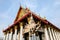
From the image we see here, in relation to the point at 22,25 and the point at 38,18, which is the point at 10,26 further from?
the point at 38,18

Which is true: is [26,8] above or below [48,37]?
above

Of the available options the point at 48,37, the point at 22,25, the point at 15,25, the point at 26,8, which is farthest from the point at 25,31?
the point at 26,8

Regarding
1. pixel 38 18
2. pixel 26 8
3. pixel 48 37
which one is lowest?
pixel 48 37

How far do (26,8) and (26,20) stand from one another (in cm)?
304

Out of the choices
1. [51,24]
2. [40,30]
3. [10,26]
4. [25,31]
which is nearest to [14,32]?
[10,26]

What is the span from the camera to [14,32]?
811 inches

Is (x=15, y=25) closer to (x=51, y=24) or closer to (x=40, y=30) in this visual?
(x=40, y=30)

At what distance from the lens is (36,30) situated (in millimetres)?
17406

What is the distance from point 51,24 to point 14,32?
6392mm

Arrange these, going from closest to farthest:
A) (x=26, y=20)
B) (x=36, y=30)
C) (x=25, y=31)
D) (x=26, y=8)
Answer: (x=36, y=30) → (x=25, y=31) → (x=26, y=20) → (x=26, y=8)

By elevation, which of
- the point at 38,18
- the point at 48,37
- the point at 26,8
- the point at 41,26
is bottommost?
the point at 48,37

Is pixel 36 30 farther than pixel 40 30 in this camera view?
No

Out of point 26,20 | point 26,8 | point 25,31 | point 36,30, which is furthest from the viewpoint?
point 26,8

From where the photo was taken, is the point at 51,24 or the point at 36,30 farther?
the point at 51,24
